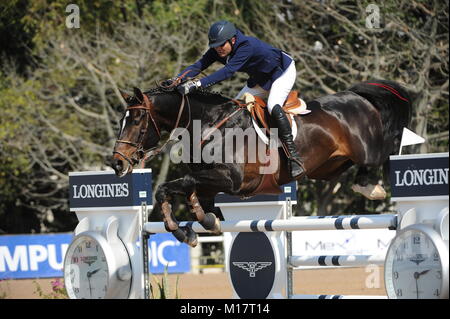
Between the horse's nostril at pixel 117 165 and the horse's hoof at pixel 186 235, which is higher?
the horse's nostril at pixel 117 165

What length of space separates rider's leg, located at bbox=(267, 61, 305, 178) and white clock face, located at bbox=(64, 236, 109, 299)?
169 centimetres

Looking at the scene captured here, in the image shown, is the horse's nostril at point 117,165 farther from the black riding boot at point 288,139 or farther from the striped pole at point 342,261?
the striped pole at point 342,261

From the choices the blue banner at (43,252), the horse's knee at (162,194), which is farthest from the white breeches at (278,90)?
the blue banner at (43,252)

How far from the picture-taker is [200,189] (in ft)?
19.8

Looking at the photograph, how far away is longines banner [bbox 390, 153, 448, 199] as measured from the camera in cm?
462

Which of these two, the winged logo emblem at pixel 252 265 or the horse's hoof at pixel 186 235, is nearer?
the horse's hoof at pixel 186 235

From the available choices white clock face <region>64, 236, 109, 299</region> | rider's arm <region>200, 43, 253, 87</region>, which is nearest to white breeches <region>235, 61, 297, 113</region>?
rider's arm <region>200, 43, 253, 87</region>

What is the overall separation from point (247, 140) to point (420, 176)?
6.14 ft

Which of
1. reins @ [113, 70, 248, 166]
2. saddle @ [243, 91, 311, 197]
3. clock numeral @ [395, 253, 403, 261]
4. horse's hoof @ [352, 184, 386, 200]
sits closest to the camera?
clock numeral @ [395, 253, 403, 261]

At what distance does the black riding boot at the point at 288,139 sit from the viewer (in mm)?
6188

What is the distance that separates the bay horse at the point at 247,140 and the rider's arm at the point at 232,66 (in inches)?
12.3

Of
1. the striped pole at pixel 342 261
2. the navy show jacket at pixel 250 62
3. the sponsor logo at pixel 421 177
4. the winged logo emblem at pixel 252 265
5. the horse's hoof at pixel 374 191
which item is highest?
the navy show jacket at pixel 250 62

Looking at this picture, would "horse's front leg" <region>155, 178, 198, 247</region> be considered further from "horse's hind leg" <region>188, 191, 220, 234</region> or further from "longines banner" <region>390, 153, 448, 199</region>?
"longines banner" <region>390, 153, 448, 199</region>
